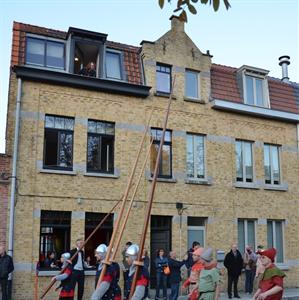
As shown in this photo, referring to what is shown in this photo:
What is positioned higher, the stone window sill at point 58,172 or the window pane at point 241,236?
the stone window sill at point 58,172

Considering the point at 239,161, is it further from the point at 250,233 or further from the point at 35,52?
the point at 35,52

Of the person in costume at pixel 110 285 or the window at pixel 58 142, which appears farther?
the window at pixel 58 142

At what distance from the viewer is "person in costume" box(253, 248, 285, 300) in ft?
22.6

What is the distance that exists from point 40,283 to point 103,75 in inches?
306

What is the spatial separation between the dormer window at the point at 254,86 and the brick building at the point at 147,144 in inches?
2.0

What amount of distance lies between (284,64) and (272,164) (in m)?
6.83

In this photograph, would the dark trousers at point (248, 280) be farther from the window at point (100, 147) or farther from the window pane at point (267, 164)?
the window at point (100, 147)

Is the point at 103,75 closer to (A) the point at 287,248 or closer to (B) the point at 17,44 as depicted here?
(B) the point at 17,44

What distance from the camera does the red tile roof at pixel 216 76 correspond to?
57.8 ft

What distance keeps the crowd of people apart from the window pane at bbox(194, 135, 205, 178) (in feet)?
11.0

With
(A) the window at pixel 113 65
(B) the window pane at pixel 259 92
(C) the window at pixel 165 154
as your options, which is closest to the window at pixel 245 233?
(C) the window at pixel 165 154

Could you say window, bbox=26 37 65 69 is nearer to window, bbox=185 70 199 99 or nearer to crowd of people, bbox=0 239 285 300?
window, bbox=185 70 199 99

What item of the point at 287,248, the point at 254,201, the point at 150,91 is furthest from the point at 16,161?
the point at 287,248

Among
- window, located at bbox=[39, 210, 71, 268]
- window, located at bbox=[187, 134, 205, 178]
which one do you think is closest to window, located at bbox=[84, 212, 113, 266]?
window, located at bbox=[39, 210, 71, 268]
